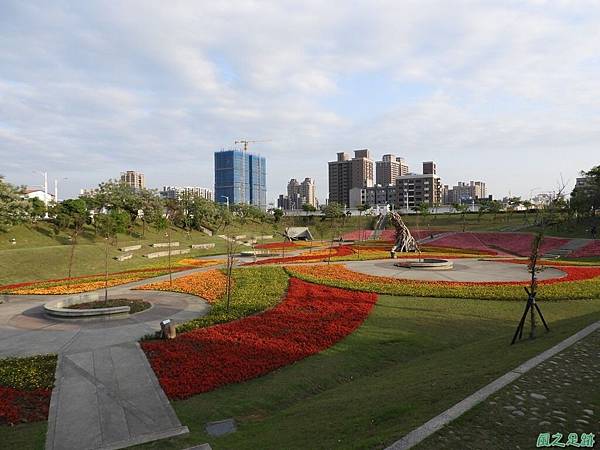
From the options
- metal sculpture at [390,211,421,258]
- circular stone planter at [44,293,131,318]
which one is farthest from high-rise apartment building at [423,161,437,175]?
circular stone planter at [44,293,131,318]

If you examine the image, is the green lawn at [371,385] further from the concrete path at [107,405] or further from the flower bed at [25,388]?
the flower bed at [25,388]

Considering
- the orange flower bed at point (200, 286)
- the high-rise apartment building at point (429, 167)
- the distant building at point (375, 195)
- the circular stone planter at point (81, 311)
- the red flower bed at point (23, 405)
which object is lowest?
the red flower bed at point (23, 405)

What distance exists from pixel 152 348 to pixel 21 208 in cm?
4162

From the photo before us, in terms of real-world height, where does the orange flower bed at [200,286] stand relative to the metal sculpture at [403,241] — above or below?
below

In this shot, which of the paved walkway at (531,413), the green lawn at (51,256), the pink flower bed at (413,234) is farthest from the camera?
the pink flower bed at (413,234)

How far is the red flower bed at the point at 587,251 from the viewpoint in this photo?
40.6 meters

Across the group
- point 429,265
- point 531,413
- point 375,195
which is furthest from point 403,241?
point 375,195

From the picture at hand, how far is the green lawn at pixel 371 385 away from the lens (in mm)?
6746

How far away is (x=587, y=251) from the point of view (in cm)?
4194

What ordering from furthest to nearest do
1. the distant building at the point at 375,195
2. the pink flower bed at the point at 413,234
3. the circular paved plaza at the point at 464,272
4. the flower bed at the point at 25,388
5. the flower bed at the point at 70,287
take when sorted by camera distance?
the distant building at the point at 375,195 < the pink flower bed at the point at 413,234 < the circular paved plaza at the point at 464,272 < the flower bed at the point at 70,287 < the flower bed at the point at 25,388

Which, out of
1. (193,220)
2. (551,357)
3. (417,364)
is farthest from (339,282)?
(193,220)

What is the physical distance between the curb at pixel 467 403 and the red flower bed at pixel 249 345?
5994mm

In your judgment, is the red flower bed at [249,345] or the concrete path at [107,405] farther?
the red flower bed at [249,345]

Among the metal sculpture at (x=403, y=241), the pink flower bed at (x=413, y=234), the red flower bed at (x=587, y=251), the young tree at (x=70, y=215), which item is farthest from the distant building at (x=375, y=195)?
the young tree at (x=70, y=215)
